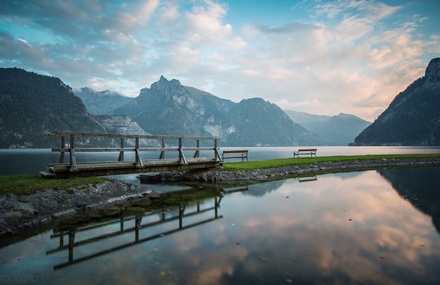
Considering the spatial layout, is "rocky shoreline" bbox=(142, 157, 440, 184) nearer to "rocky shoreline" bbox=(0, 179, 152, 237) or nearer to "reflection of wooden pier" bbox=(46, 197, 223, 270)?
"rocky shoreline" bbox=(0, 179, 152, 237)

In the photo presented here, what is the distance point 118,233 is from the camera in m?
9.97

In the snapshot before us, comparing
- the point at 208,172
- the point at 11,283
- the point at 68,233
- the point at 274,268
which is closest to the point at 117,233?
the point at 68,233

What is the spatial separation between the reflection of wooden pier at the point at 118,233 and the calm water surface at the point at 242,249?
0.04m

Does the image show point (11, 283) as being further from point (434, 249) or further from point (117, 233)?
point (434, 249)

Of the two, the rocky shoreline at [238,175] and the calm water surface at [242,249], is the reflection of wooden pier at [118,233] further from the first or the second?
the rocky shoreline at [238,175]

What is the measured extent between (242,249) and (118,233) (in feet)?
16.2

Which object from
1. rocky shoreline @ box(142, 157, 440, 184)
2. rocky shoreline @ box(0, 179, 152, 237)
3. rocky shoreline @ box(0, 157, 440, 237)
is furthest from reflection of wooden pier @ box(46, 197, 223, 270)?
rocky shoreline @ box(142, 157, 440, 184)

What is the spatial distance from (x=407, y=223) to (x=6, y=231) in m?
16.2

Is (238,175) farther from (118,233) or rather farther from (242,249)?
Result: (242,249)

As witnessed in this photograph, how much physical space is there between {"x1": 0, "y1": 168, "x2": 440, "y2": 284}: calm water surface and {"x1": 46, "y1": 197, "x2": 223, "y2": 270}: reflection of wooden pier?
35 mm

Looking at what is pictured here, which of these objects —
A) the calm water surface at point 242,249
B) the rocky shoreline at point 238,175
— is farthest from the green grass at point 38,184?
the rocky shoreline at point 238,175

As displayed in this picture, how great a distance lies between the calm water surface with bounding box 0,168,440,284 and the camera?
648 cm

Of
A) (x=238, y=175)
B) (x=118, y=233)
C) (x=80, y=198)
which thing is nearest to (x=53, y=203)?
(x=80, y=198)

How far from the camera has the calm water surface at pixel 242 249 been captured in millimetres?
6480
